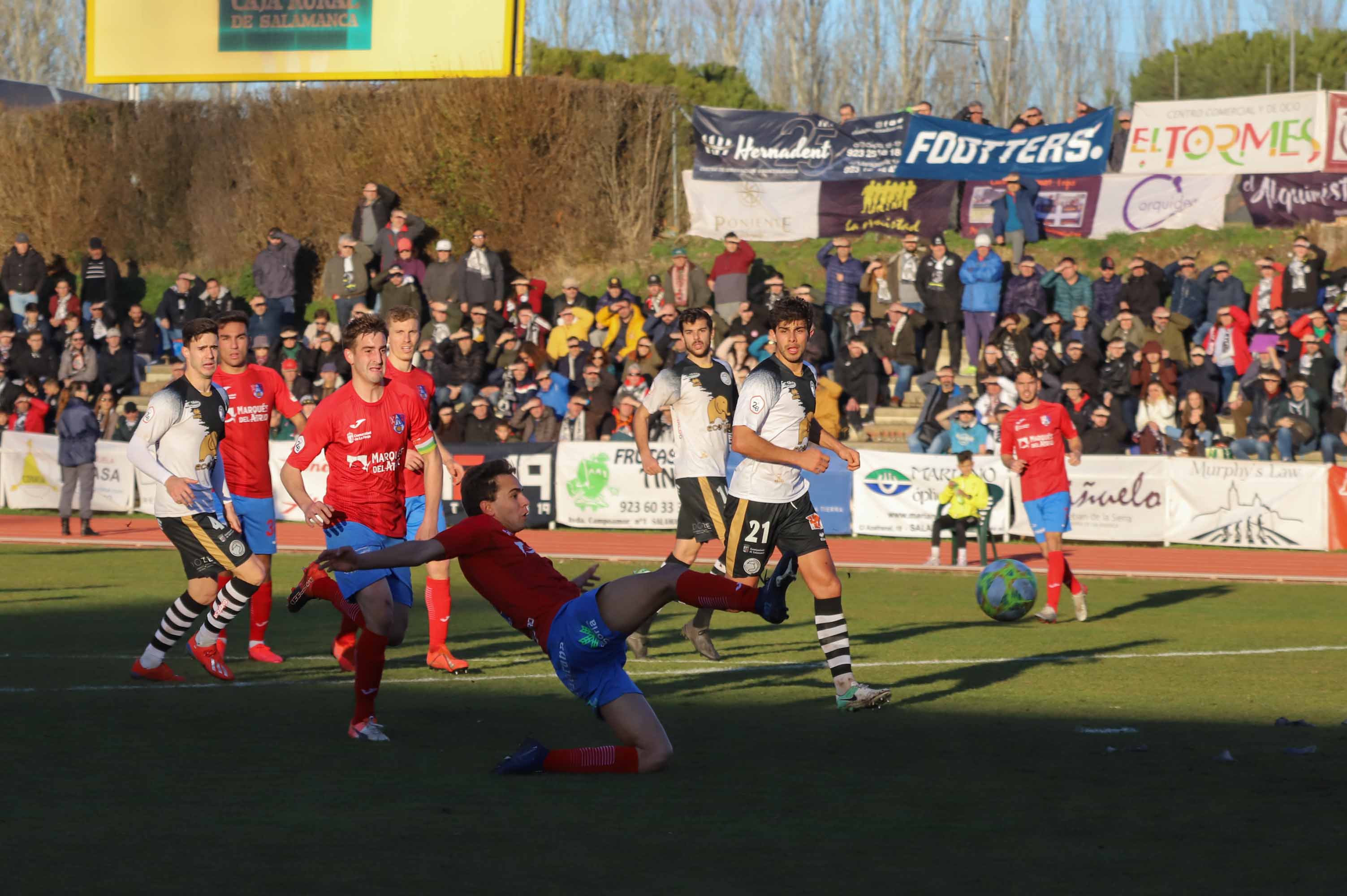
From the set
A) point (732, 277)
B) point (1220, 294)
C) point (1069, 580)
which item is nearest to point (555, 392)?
point (732, 277)

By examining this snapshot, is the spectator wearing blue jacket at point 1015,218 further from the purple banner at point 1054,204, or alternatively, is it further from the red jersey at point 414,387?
the red jersey at point 414,387

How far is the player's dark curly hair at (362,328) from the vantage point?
8.98 meters

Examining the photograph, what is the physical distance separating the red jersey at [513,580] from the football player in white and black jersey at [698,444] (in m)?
3.82

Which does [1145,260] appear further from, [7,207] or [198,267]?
[7,207]

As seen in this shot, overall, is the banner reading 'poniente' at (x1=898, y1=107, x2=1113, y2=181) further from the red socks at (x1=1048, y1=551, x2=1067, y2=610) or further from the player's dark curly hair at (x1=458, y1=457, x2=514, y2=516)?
the player's dark curly hair at (x1=458, y1=457, x2=514, y2=516)

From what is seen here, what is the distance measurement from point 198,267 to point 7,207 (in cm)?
492

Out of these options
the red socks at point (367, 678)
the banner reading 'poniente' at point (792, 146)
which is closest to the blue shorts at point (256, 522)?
the red socks at point (367, 678)

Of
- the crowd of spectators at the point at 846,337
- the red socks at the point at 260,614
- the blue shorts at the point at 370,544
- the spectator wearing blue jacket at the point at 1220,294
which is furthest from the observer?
the spectator wearing blue jacket at the point at 1220,294

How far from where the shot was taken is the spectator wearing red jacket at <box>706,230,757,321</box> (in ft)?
94.2

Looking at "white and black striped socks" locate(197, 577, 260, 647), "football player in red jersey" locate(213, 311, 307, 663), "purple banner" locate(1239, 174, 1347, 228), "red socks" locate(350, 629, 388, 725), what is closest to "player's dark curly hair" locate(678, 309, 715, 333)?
"football player in red jersey" locate(213, 311, 307, 663)

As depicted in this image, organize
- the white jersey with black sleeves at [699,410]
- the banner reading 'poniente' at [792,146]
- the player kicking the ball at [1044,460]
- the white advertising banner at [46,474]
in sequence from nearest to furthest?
the white jersey with black sleeves at [699,410]
the player kicking the ball at [1044,460]
the white advertising banner at [46,474]
the banner reading 'poniente' at [792,146]

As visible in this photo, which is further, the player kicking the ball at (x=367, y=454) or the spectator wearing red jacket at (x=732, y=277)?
the spectator wearing red jacket at (x=732, y=277)

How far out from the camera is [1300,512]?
21.2m

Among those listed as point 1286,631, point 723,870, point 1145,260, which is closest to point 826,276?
point 1145,260
